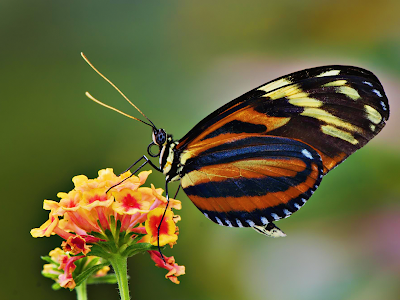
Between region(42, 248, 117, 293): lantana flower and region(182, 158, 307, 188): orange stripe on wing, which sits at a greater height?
region(182, 158, 307, 188): orange stripe on wing

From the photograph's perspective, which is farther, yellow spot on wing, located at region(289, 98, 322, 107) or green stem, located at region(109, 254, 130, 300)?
yellow spot on wing, located at region(289, 98, 322, 107)

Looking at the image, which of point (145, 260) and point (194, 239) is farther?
point (194, 239)

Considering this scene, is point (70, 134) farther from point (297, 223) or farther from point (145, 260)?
point (297, 223)

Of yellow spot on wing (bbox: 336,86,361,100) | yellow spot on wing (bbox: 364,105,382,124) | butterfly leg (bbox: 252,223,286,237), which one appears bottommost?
butterfly leg (bbox: 252,223,286,237)

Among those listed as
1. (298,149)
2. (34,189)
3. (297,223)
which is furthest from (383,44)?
(34,189)

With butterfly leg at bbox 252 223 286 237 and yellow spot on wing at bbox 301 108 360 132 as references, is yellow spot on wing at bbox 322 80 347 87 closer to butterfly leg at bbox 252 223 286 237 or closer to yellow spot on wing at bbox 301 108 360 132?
yellow spot on wing at bbox 301 108 360 132

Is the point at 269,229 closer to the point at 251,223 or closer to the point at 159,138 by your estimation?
the point at 251,223

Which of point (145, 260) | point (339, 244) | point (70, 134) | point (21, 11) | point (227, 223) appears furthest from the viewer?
point (21, 11)

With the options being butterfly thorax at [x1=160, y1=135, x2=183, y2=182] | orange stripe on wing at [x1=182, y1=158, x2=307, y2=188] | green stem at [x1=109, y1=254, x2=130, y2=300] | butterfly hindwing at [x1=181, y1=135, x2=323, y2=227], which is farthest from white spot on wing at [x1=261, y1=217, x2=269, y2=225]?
green stem at [x1=109, y1=254, x2=130, y2=300]
